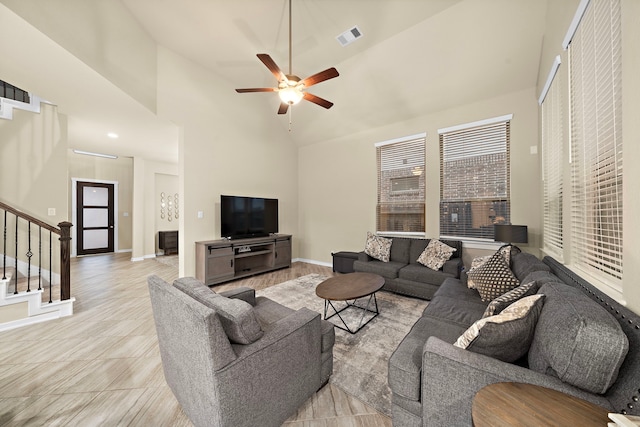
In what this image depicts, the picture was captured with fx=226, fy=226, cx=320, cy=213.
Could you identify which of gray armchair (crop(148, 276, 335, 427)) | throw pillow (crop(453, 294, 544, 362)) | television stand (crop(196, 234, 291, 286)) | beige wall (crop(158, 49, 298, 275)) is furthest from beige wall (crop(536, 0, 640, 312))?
beige wall (crop(158, 49, 298, 275))

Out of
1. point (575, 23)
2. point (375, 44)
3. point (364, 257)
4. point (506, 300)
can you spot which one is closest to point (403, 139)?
point (375, 44)

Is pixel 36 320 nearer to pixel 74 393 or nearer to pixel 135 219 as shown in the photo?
pixel 74 393

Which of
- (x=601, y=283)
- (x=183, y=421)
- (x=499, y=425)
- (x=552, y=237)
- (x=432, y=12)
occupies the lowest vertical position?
(x=183, y=421)

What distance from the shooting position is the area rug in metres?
1.65

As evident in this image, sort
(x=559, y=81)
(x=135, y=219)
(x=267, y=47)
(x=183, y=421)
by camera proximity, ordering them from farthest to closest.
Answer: (x=135, y=219)
(x=267, y=47)
(x=559, y=81)
(x=183, y=421)

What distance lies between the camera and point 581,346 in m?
0.89

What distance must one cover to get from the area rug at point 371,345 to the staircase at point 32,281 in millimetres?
2431

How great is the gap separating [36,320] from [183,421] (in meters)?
2.71

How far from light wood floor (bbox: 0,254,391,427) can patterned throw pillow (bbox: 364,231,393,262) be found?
2.62 metres

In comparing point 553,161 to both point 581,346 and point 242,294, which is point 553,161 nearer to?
point 581,346

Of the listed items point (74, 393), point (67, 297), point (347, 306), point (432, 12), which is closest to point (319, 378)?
point (347, 306)

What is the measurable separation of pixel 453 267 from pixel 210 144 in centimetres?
473

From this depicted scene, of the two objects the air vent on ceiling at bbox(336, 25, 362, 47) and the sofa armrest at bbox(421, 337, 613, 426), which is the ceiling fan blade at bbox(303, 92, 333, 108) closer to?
the air vent on ceiling at bbox(336, 25, 362, 47)

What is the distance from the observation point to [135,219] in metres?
6.29
